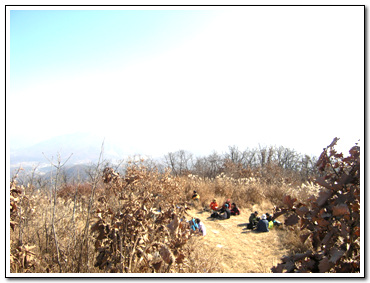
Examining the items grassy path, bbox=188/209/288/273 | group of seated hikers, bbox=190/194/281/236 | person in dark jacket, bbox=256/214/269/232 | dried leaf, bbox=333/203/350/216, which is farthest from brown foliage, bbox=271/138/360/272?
person in dark jacket, bbox=256/214/269/232

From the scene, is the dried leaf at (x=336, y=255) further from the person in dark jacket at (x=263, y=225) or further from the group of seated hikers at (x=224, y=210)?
the group of seated hikers at (x=224, y=210)

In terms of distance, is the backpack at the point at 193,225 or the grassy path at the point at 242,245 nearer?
the grassy path at the point at 242,245

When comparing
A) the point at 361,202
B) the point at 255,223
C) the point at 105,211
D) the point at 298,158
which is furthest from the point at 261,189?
the point at 298,158

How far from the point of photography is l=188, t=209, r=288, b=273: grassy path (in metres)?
4.72

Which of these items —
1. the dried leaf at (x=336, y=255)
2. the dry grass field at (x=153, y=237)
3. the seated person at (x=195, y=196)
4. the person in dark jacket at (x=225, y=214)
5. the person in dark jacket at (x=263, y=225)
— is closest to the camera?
the dried leaf at (x=336, y=255)

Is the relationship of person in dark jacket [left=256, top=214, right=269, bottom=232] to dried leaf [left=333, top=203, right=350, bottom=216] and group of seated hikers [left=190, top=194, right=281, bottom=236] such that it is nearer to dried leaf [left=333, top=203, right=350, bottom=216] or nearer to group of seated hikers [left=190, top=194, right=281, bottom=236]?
group of seated hikers [left=190, top=194, right=281, bottom=236]

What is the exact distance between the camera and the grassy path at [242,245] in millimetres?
4723

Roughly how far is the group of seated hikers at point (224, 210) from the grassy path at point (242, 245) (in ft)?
0.65

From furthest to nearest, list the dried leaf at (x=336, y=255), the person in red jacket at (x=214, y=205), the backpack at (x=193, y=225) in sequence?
1. the person in red jacket at (x=214, y=205)
2. the backpack at (x=193, y=225)
3. the dried leaf at (x=336, y=255)

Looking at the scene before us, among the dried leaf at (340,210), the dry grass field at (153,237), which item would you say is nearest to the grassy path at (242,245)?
the dry grass field at (153,237)

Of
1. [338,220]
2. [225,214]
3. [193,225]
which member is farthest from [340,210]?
[225,214]

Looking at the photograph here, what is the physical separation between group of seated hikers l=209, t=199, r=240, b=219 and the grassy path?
0.20m

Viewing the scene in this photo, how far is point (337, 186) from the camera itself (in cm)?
134

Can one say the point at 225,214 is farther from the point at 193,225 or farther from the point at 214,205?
the point at 193,225
